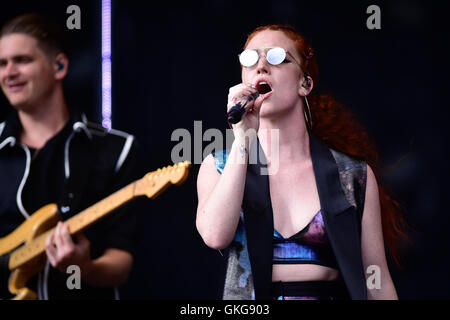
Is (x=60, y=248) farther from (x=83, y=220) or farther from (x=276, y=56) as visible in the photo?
(x=276, y=56)

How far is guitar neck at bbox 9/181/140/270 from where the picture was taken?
2123 millimetres

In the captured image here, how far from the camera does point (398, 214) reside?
2266 millimetres

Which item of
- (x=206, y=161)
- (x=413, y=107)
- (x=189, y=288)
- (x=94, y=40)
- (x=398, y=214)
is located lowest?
(x=189, y=288)

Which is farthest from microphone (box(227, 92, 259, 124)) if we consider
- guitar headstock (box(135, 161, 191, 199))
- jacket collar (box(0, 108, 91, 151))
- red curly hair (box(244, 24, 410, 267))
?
jacket collar (box(0, 108, 91, 151))

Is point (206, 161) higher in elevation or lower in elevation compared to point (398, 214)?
higher

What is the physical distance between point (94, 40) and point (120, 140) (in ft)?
1.59

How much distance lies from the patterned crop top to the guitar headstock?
0.35 meters

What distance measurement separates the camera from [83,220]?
7.14ft

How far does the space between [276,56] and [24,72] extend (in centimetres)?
110

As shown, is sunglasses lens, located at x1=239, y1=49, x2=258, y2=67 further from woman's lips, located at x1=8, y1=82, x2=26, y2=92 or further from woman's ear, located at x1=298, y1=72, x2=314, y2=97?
woman's lips, located at x1=8, y1=82, x2=26, y2=92

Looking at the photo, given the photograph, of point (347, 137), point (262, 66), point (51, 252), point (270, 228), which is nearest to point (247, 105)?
point (262, 66)
